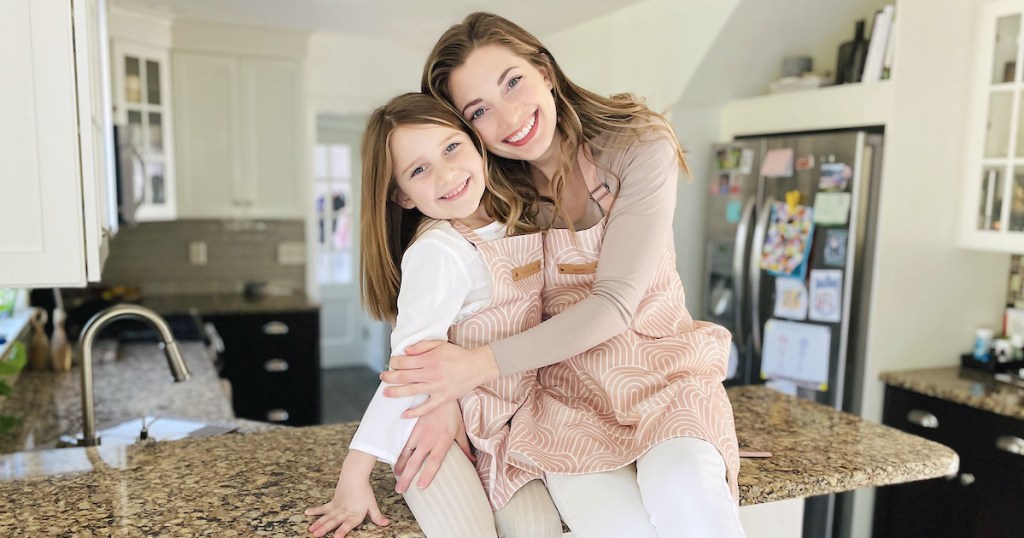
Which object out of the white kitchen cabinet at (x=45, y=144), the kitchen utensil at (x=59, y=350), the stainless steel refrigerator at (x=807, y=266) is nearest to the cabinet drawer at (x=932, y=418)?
the stainless steel refrigerator at (x=807, y=266)

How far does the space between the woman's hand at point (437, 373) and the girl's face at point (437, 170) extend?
9.2 inches

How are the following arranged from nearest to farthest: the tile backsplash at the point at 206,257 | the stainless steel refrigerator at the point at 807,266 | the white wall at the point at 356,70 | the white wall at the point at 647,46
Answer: the stainless steel refrigerator at the point at 807,266, the white wall at the point at 647,46, the tile backsplash at the point at 206,257, the white wall at the point at 356,70

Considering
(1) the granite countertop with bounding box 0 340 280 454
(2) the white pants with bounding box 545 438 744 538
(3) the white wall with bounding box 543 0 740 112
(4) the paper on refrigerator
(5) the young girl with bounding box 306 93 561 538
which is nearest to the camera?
(2) the white pants with bounding box 545 438 744 538

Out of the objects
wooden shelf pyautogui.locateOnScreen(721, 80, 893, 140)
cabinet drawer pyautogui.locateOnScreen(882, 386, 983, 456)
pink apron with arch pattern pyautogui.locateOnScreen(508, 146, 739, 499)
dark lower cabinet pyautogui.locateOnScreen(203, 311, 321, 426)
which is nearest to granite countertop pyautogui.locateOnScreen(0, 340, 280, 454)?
dark lower cabinet pyautogui.locateOnScreen(203, 311, 321, 426)

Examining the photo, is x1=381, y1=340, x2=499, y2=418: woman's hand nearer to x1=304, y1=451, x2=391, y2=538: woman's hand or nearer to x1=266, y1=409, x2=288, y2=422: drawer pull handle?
x1=304, y1=451, x2=391, y2=538: woman's hand

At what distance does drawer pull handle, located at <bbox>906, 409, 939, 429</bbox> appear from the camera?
265cm

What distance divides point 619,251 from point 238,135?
140 inches

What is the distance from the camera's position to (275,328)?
4012 millimetres

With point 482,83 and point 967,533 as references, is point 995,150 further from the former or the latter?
point 482,83

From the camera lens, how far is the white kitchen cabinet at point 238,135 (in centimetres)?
409

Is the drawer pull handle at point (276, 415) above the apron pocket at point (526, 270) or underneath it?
underneath

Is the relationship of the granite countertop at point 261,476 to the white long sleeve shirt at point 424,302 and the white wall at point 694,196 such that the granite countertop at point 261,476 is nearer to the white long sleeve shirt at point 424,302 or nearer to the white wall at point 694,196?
the white long sleeve shirt at point 424,302

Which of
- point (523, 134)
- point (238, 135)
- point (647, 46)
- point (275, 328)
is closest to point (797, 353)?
point (647, 46)

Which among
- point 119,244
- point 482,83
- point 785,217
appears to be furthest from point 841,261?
point 119,244
